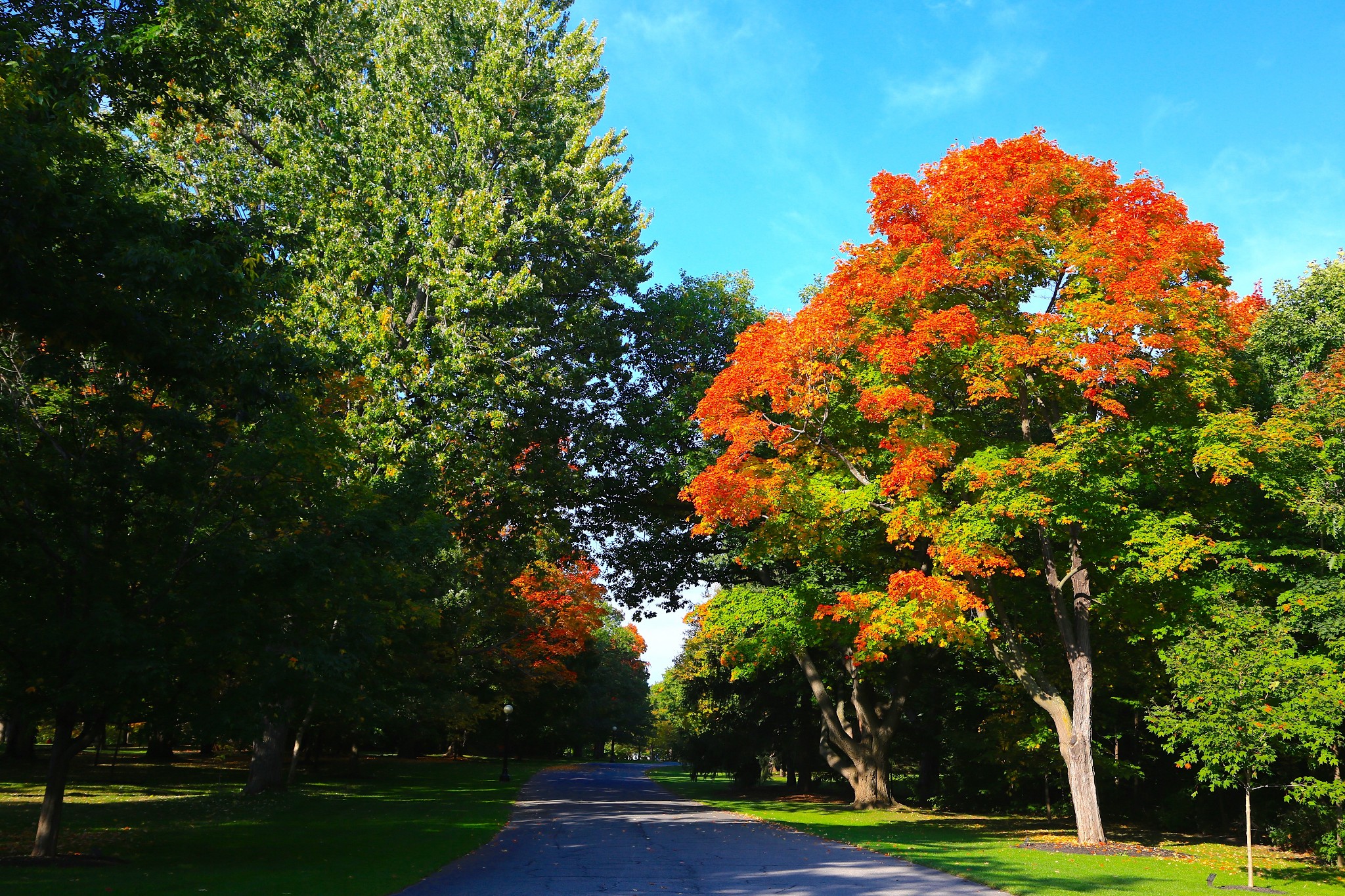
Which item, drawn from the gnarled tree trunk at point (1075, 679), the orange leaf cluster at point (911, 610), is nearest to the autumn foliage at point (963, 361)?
the orange leaf cluster at point (911, 610)

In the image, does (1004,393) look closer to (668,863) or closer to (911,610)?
(911,610)

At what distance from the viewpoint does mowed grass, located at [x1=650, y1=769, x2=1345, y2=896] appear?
1235 cm

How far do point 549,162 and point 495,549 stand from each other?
10843mm

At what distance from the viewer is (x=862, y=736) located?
29.4m

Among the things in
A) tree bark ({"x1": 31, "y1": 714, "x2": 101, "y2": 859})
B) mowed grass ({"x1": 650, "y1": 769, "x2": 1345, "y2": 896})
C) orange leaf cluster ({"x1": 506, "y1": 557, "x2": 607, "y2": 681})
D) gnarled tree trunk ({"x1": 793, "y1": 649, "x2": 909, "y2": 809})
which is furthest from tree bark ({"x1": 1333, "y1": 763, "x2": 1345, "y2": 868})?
orange leaf cluster ({"x1": 506, "y1": 557, "x2": 607, "y2": 681})

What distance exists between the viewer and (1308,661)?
45.9 ft

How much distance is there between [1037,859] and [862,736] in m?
14.6

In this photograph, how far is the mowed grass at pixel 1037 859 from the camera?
1235cm

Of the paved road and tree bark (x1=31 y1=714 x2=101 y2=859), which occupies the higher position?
tree bark (x1=31 y1=714 x2=101 y2=859)

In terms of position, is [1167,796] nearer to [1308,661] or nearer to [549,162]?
[1308,661]

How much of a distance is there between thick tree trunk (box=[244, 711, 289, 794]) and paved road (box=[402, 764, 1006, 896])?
7164mm

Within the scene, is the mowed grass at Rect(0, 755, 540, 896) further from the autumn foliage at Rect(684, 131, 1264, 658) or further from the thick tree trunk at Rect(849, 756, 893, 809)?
the thick tree trunk at Rect(849, 756, 893, 809)

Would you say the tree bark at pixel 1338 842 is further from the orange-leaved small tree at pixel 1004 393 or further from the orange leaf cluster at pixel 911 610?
the orange leaf cluster at pixel 911 610

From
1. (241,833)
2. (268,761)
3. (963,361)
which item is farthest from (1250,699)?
(268,761)
